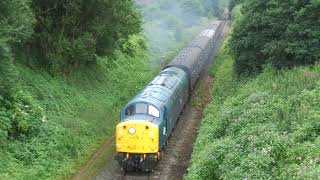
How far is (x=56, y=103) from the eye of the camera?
24.3 m

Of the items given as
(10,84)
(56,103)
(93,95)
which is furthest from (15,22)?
(93,95)

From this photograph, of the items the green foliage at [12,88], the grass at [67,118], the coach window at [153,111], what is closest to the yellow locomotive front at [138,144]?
the coach window at [153,111]

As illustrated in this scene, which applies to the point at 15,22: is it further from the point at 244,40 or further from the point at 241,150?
the point at 244,40

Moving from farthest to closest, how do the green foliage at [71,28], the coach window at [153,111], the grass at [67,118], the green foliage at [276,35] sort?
the green foliage at [71,28] < the green foliage at [276,35] < the coach window at [153,111] < the grass at [67,118]

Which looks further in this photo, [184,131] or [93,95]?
[93,95]

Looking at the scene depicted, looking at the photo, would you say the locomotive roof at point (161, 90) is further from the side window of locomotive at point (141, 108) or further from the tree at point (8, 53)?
the tree at point (8, 53)

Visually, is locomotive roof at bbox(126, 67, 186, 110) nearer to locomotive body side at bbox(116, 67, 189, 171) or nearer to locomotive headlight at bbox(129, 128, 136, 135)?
locomotive body side at bbox(116, 67, 189, 171)

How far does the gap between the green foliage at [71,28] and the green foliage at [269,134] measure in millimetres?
8951

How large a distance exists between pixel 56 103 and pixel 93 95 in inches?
178

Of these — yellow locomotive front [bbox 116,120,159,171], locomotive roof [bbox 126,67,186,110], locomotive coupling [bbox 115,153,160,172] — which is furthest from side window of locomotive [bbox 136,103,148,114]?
locomotive coupling [bbox 115,153,160,172]

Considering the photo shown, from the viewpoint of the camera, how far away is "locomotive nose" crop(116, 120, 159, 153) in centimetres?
1925

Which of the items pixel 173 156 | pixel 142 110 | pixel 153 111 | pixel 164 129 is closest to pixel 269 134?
pixel 153 111

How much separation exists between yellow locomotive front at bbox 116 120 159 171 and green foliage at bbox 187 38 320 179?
1861mm

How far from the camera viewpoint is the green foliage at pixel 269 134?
12664 mm
